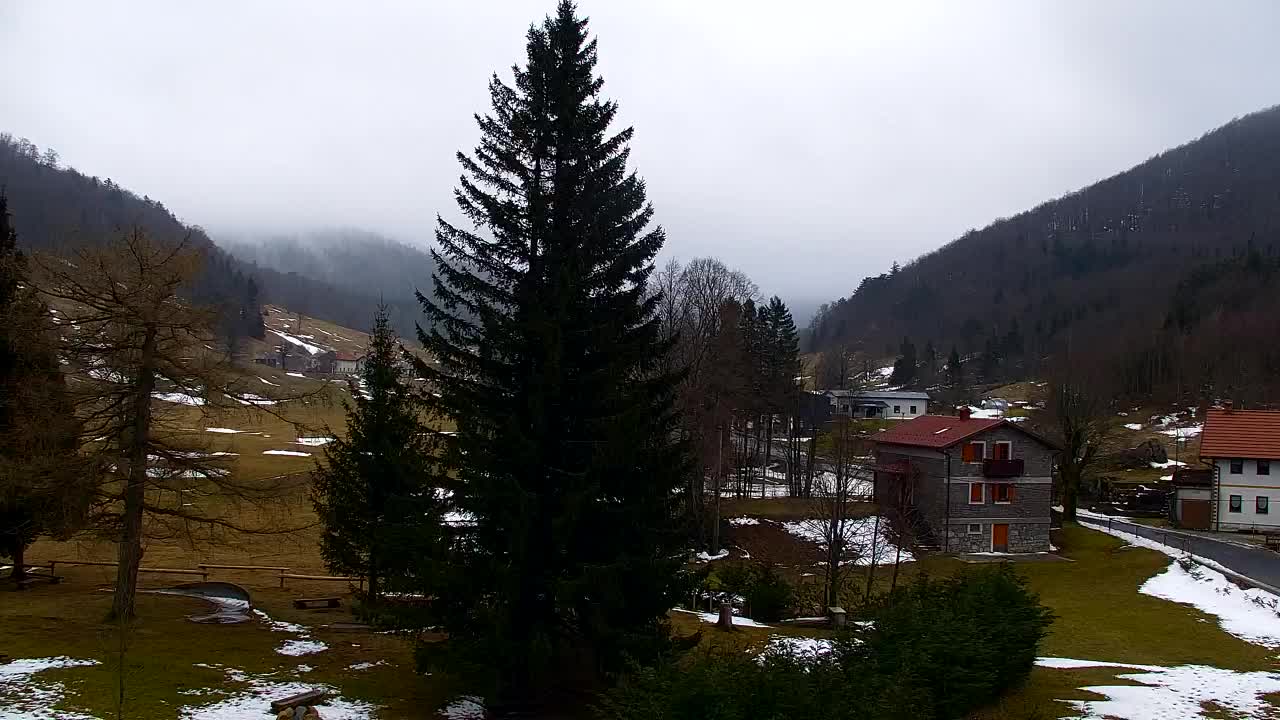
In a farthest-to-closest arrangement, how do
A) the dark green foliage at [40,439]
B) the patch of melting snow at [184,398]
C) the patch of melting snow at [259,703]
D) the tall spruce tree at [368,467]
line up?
the tall spruce tree at [368,467], the patch of melting snow at [184,398], the dark green foliage at [40,439], the patch of melting snow at [259,703]

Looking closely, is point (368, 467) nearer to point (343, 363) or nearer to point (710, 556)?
point (710, 556)

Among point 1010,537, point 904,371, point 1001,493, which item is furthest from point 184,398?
point 904,371

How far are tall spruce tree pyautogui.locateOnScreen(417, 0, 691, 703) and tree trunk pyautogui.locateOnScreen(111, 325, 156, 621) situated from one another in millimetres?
7685

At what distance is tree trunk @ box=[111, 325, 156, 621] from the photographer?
19281 millimetres

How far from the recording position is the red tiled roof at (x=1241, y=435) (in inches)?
2126

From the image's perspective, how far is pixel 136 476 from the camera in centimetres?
1900

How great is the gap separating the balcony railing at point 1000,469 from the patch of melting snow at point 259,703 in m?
42.9

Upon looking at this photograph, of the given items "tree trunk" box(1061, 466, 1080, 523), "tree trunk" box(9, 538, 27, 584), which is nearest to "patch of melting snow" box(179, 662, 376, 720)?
"tree trunk" box(9, 538, 27, 584)

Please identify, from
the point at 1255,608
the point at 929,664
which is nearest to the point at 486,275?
the point at 929,664

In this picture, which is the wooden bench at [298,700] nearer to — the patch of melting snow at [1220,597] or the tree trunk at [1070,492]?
the patch of melting snow at [1220,597]

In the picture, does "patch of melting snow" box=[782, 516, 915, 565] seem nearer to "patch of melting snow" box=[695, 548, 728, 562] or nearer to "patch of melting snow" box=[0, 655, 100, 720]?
"patch of melting snow" box=[695, 548, 728, 562]

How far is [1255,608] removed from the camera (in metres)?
32.7

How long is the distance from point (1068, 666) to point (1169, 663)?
12.6 ft

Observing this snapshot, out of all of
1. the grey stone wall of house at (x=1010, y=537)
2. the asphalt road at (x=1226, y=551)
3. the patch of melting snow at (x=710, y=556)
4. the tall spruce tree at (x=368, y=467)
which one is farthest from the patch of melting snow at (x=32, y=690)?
the grey stone wall of house at (x=1010, y=537)
